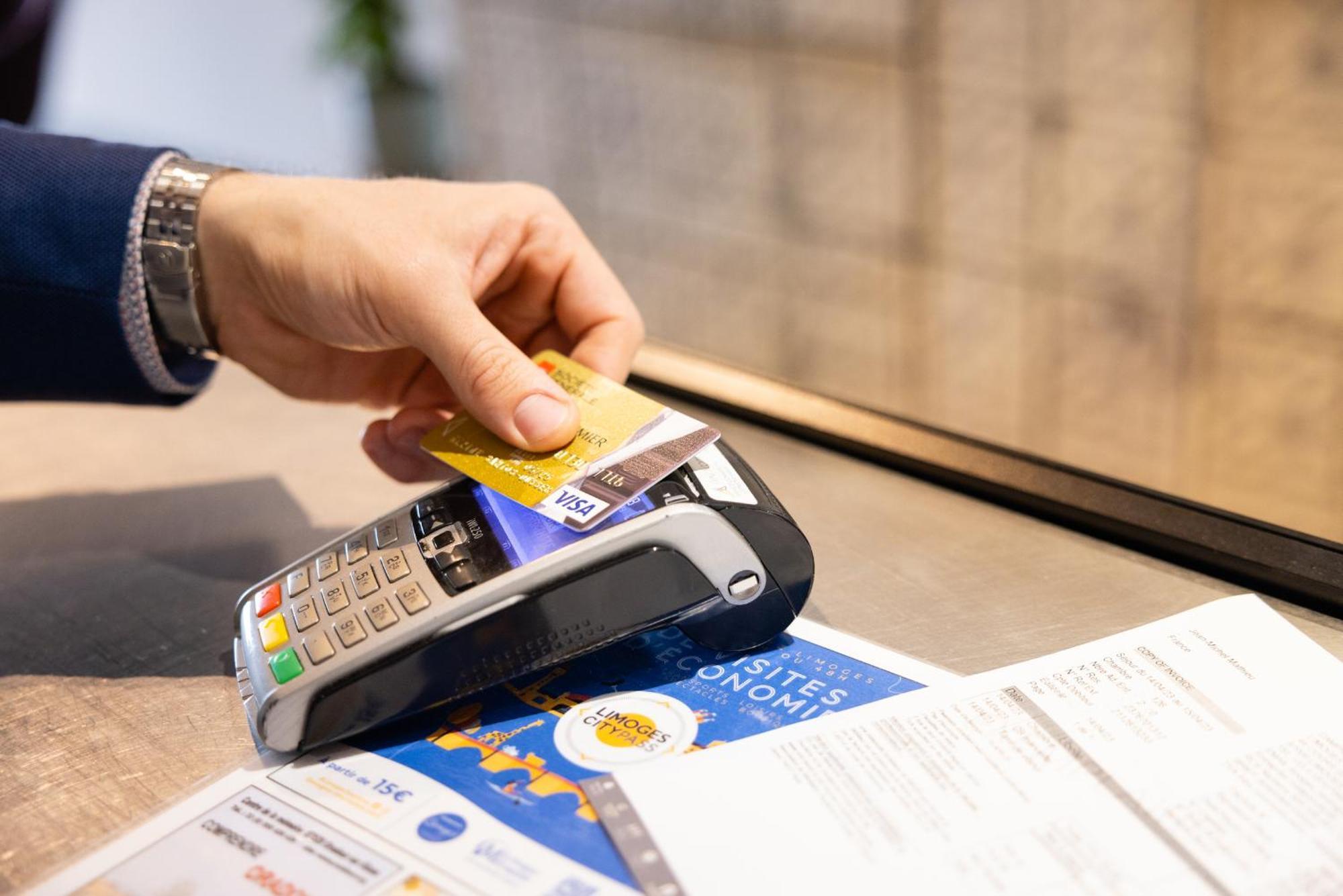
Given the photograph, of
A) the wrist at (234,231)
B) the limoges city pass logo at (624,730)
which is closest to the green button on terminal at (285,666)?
the limoges city pass logo at (624,730)

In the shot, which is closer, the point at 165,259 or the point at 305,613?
the point at 305,613

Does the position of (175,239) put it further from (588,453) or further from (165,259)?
(588,453)

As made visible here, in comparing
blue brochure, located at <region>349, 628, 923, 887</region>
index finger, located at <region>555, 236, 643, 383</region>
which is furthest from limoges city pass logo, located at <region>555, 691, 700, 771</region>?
index finger, located at <region>555, 236, 643, 383</region>

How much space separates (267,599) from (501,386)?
144 millimetres

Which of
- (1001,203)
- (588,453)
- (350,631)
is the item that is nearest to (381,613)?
(350,631)

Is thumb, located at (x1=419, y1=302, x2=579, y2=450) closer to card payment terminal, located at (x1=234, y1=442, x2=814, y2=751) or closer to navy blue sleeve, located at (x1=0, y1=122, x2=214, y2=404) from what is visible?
card payment terminal, located at (x1=234, y1=442, x2=814, y2=751)

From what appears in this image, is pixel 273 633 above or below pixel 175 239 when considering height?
below

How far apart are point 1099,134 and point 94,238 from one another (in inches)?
49.0

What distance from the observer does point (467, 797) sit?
1.47ft

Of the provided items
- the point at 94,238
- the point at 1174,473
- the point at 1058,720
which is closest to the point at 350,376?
the point at 94,238

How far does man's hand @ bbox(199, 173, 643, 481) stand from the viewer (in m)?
0.59

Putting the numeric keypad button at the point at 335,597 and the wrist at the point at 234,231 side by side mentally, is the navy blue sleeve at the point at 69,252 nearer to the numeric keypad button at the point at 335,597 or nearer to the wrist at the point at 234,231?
the wrist at the point at 234,231

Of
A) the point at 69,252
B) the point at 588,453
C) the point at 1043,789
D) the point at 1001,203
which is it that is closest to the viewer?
the point at 1043,789

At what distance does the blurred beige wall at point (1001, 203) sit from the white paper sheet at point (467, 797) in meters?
1.07
